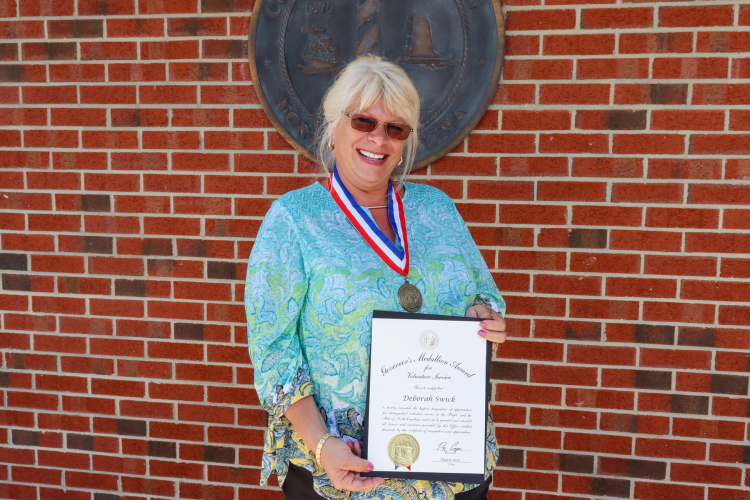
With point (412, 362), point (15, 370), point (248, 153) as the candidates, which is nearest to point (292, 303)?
point (412, 362)

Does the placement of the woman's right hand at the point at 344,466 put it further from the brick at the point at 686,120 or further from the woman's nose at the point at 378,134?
the brick at the point at 686,120

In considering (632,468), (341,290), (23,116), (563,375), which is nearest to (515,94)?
(563,375)

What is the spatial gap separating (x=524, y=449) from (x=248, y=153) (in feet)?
6.50

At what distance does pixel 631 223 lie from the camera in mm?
2609

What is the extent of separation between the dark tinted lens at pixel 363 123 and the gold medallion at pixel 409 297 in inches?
18.8

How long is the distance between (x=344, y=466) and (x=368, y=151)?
906 mm

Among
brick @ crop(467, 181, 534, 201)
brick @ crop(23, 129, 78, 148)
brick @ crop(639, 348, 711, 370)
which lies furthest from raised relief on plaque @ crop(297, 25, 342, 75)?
brick @ crop(639, 348, 711, 370)

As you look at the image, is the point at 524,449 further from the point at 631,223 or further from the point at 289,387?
the point at 289,387

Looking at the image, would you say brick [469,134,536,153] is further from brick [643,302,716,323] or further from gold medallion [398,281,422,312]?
gold medallion [398,281,422,312]

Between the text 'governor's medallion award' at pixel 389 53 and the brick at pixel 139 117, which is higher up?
the text 'governor's medallion award' at pixel 389 53

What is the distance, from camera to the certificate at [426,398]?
5.16 ft

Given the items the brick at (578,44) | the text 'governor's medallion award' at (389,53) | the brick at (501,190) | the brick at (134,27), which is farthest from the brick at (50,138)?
the brick at (578,44)

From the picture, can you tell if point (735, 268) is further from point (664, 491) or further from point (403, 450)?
point (403, 450)

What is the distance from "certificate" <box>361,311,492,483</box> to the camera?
1.57m
